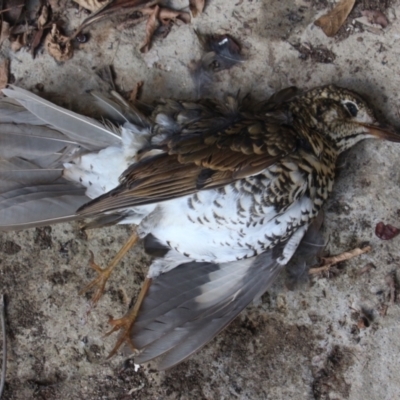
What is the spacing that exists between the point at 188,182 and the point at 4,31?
3.96 ft

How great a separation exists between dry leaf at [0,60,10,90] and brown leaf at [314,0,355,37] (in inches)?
56.0

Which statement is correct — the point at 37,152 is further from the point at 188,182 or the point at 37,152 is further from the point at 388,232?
the point at 388,232

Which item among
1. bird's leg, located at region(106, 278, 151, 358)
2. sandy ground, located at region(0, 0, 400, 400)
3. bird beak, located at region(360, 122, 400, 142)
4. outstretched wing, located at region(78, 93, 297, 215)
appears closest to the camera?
outstretched wing, located at region(78, 93, 297, 215)

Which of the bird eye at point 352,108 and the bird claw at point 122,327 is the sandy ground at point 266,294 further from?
the bird eye at point 352,108

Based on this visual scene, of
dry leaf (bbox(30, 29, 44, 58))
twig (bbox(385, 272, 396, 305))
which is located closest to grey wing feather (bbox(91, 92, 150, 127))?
dry leaf (bbox(30, 29, 44, 58))

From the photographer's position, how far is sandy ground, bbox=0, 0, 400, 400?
263cm

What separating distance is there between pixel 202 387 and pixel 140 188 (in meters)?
1.05

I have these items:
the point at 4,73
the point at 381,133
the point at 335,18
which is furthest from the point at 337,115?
the point at 4,73

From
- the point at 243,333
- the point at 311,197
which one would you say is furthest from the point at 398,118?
the point at 243,333

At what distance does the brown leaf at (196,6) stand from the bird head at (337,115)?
66cm

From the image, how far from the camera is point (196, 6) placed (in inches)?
105

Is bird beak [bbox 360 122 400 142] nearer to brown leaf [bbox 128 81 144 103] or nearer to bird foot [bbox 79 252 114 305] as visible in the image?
brown leaf [bbox 128 81 144 103]

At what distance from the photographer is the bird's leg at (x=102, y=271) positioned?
2.54m

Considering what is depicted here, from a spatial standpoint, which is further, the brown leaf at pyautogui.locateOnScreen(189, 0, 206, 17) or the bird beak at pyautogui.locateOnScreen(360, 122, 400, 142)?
the brown leaf at pyautogui.locateOnScreen(189, 0, 206, 17)
